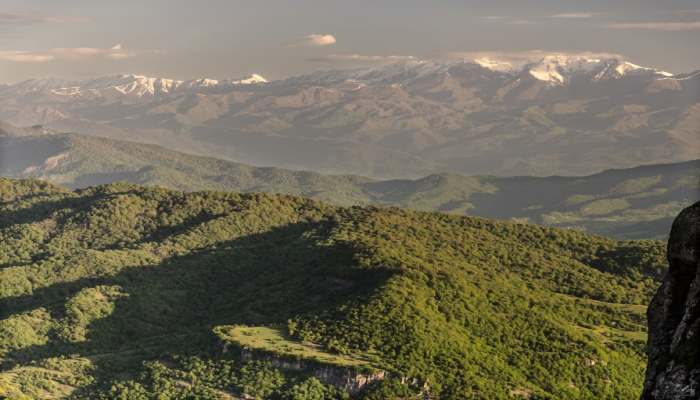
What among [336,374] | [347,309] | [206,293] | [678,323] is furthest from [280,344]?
[678,323]

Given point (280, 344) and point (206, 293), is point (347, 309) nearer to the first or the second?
point (280, 344)

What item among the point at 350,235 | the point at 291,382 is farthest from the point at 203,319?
the point at 291,382

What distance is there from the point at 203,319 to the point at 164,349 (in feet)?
73.7

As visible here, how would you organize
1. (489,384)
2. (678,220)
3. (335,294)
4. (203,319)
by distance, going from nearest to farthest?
(678,220)
(489,384)
(335,294)
(203,319)

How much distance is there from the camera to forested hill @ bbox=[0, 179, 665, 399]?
11744 centimetres

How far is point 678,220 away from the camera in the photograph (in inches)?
1534

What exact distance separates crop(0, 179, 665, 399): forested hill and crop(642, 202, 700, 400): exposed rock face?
224 feet

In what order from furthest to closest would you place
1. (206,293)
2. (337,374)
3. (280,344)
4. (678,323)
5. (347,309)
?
(206,293), (347,309), (280,344), (337,374), (678,323)

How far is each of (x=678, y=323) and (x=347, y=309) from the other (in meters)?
96.0

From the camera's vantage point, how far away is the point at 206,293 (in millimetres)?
173750

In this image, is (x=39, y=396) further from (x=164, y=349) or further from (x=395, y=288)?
(x=395, y=288)

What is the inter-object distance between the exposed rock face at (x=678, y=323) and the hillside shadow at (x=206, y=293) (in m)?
99.7

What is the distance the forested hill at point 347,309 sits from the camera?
117 m

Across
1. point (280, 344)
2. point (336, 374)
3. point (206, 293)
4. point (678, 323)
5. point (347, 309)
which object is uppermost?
point (678, 323)
